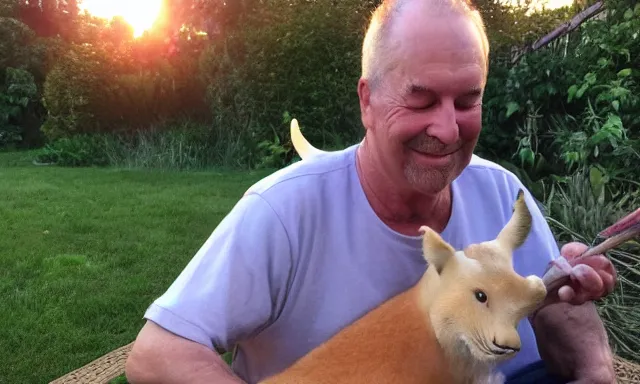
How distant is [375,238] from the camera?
159cm

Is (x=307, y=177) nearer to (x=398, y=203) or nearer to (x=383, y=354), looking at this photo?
(x=398, y=203)

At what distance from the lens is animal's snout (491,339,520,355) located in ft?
3.79

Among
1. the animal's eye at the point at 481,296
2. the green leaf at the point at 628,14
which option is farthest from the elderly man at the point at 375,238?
the green leaf at the point at 628,14

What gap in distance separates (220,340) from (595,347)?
99 cm

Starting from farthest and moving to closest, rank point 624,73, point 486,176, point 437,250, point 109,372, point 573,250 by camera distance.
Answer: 1. point 624,73
2. point 109,372
3. point 486,176
4. point 573,250
5. point 437,250

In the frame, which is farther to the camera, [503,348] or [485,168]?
[485,168]

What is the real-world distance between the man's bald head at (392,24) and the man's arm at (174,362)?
69cm

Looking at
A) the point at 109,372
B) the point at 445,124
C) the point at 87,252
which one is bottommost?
the point at 87,252

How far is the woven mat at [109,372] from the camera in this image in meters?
2.17

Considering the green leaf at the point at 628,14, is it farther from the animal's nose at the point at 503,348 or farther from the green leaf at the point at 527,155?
the animal's nose at the point at 503,348

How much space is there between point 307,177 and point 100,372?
1111 millimetres

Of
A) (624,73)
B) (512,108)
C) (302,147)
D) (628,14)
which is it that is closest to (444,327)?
(302,147)

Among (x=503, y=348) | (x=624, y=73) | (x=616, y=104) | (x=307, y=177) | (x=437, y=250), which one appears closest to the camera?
(x=503, y=348)

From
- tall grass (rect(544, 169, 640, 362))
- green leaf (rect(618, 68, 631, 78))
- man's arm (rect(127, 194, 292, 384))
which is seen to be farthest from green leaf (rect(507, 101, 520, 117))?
man's arm (rect(127, 194, 292, 384))
